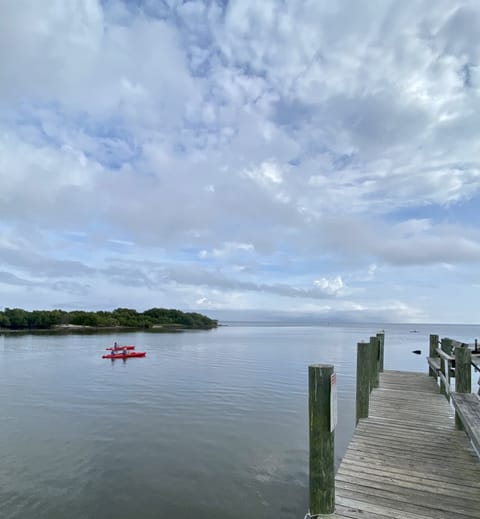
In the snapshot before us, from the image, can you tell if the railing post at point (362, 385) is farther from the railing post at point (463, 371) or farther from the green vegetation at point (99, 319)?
the green vegetation at point (99, 319)

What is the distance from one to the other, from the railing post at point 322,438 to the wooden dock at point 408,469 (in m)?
0.18

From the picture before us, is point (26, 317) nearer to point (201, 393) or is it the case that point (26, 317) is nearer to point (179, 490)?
point (201, 393)

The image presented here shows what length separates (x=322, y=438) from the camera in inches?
162

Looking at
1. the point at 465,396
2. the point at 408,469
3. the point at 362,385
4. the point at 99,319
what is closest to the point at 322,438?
the point at 408,469

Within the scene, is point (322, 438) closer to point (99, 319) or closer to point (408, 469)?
point (408, 469)

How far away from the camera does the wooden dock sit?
405cm

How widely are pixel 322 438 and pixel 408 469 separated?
178 cm

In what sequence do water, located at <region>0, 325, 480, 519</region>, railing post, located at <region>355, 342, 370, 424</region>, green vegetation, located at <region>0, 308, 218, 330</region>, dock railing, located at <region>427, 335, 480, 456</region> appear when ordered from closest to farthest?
dock railing, located at <region>427, 335, 480, 456</region> < water, located at <region>0, 325, 480, 519</region> < railing post, located at <region>355, 342, 370, 424</region> < green vegetation, located at <region>0, 308, 218, 330</region>

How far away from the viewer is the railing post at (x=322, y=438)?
4.03 m

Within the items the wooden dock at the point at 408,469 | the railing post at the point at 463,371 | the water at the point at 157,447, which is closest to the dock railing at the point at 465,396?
the railing post at the point at 463,371

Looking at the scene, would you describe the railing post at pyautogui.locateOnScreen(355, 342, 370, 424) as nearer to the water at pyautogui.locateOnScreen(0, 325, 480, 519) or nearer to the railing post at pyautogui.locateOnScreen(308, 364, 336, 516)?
the water at pyautogui.locateOnScreen(0, 325, 480, 519)

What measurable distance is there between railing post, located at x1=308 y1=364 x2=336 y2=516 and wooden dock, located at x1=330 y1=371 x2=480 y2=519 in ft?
0.58

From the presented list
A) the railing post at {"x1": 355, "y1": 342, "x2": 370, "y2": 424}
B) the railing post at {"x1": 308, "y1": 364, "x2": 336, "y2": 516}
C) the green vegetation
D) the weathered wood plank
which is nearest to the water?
the railing post at {"x1": 355, "y1": 342, "x2": 370, "y2": 424}

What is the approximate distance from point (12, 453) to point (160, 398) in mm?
7180
